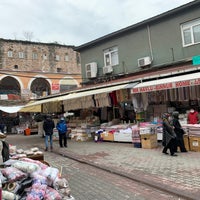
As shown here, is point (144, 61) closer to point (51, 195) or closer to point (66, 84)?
point (51, 195)

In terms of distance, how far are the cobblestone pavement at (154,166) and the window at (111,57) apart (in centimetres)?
905

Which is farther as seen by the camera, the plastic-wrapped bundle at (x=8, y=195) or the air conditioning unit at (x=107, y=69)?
the air conditioning unit at (x=107, y=69)

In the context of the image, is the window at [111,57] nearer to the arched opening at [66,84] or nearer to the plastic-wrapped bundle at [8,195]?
the plastic-wrapped bundle at [8,195]

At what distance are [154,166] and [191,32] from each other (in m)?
9.43

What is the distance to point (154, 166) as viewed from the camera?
24.4 ft

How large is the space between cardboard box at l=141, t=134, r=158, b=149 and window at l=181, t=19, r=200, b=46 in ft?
21.4

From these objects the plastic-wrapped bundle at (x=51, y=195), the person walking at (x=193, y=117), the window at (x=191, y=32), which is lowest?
the plastic-wrapped bundle at (x=51, y=195)

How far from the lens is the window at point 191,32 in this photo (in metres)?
13.8

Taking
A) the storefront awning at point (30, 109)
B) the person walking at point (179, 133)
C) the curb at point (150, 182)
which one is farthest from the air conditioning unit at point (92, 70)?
the curb at point (150, 182)

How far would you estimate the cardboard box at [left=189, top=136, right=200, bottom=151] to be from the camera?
9.14 metres

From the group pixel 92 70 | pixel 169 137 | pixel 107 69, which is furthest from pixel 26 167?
pixel 92 70

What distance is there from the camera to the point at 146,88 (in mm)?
10609

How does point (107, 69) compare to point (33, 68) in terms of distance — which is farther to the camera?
point (33, 68)

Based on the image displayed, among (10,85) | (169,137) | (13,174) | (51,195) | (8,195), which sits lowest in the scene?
(51,195)
